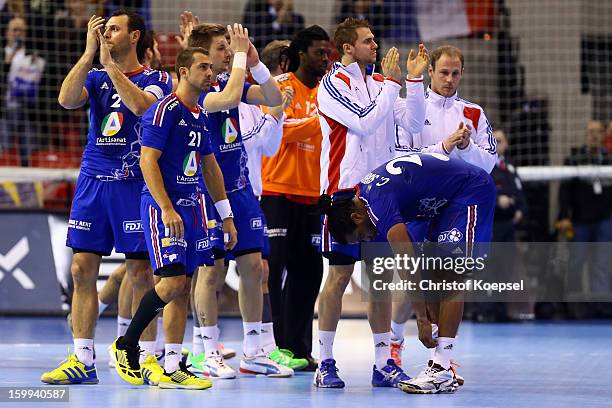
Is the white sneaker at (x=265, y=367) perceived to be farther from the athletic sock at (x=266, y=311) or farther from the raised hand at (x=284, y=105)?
the raised hand at (x=284, y=105)

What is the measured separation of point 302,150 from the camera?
30.3 feet

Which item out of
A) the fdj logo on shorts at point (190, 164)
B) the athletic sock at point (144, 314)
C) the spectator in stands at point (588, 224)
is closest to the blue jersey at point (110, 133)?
the fdj logo on shorts at point (190, 164)

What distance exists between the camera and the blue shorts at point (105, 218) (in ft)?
25.5

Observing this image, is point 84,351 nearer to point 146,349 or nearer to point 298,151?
point 146,349

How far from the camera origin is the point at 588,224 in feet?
45.3

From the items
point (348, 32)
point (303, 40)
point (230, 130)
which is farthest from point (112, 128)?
point (303, 40)

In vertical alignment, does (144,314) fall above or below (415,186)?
below

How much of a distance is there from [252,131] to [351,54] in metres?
1.19

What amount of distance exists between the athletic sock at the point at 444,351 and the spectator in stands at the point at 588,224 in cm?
651

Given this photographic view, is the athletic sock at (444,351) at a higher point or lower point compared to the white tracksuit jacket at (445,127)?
lower

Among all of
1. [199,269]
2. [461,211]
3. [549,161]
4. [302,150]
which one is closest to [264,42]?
[549,161]

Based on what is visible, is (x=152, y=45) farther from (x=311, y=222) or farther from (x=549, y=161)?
(x=549, y=161)

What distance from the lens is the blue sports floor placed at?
7027mm

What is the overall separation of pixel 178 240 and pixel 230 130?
1.45 m
